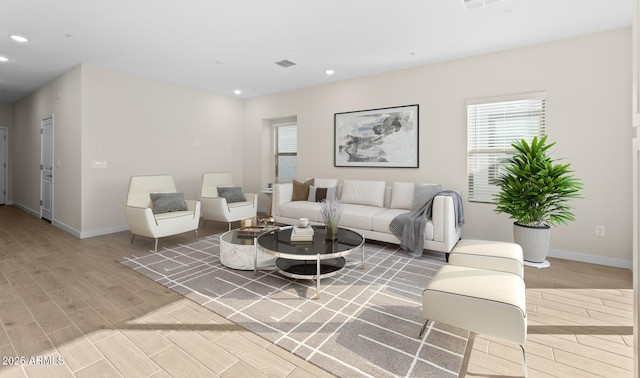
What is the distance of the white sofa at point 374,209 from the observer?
3680 millimetres

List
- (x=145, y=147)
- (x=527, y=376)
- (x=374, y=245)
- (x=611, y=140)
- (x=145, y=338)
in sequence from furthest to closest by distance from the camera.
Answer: (x=145, y=147) < (x=374, y=245) < (x=611, y=140) < (x=145, y=338) < (x=527, y=376)

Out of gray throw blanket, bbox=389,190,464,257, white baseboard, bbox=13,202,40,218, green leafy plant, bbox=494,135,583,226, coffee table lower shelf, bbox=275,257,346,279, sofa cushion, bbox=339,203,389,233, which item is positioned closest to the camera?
coffee table lower shelf, bbox=275,257,346,279

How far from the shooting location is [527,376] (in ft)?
5.53

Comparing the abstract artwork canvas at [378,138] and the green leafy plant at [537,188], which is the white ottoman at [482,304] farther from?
the abstract artwork canvas at [378,138]

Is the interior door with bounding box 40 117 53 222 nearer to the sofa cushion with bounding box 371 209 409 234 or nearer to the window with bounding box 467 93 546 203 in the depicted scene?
the sofa cushion with bounding box 371 209 409 234

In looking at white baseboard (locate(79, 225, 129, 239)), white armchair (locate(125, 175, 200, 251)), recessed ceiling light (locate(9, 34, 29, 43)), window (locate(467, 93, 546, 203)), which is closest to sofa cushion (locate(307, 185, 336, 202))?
white armchair (locate(125, 175, 200, 251))

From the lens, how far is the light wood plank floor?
177 centimetres

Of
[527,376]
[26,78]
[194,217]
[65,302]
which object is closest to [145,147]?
[194,217]

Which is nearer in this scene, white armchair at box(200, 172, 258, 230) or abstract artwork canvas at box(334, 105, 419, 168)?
abstract artwork canvas at box(334, 105, 419, 168)

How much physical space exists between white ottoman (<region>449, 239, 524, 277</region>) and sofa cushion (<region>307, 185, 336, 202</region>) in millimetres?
2661

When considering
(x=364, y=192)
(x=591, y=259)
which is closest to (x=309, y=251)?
(x=364, y=192)

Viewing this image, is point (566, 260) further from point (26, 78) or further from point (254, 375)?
point (26, 78)

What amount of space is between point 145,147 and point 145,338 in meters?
4.21

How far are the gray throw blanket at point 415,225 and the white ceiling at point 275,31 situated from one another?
1.93 metres
